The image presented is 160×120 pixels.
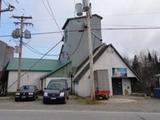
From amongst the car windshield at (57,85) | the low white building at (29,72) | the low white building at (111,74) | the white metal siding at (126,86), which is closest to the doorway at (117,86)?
the low white building at (111,74)

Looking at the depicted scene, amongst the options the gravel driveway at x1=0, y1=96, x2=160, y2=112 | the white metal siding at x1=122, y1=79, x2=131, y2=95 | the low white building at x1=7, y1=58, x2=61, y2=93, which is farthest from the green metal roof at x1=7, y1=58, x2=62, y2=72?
the gravel driveway at x1=0, y1=96, x2=160, y2=112

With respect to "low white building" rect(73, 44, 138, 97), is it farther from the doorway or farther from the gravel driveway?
the gravel driveway

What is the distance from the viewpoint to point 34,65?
40.3 m

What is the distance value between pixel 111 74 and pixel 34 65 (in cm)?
1298

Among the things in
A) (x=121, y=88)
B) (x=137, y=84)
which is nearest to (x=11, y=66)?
(x=121, y=88)

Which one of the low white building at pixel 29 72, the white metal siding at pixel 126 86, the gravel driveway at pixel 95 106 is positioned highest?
the low white building at pixel 29 72

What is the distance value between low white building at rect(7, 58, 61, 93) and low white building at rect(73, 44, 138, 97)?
23.3 feet

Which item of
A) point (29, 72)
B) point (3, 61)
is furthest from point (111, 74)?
point (3, 61)

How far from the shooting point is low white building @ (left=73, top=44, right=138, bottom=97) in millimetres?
32062

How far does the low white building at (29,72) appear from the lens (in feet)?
123

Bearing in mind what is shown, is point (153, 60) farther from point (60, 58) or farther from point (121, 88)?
point (121, 88)

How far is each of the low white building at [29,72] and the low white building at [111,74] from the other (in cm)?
710

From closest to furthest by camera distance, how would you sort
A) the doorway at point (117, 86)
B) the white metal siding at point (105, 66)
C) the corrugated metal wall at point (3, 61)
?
the white metal siding at point (105, 66) < the doorway at point (117, 86) < the corrugated metal wall at point (3, 61)

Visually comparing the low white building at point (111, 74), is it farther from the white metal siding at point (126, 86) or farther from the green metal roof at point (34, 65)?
the green metal roof at point (34, 65)
